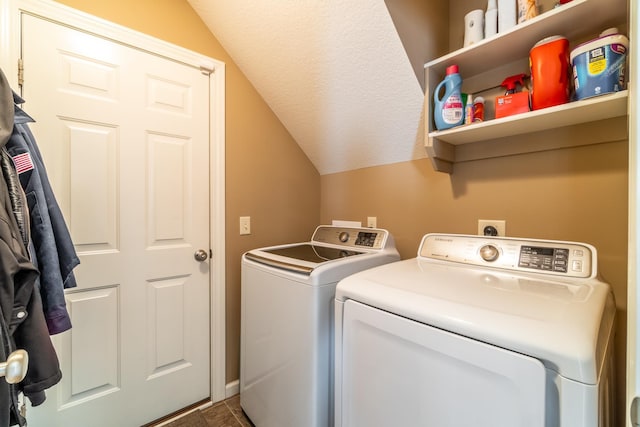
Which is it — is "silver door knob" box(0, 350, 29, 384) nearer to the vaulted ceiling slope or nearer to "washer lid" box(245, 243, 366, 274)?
"washer lid" box(245, 243, 366, 274)

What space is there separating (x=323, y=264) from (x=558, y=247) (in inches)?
34.6

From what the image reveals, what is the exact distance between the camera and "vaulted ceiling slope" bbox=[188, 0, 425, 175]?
4.13 ft

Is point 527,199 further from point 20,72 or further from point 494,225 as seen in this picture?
point 20,72

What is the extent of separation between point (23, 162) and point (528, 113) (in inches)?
65.6

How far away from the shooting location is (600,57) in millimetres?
846

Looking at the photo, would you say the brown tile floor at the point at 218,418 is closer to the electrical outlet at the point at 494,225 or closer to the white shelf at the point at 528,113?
the electrical outlet at the point at 494,225

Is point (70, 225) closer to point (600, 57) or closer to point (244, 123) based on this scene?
point (244, 123)

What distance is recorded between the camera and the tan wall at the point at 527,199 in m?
1.00

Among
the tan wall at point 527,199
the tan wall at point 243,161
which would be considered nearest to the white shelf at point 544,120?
the tan wall at point 527,199

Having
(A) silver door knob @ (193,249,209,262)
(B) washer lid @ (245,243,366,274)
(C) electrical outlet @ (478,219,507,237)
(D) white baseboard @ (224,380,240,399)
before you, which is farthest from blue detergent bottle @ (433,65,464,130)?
(D) white baseboard @ (224,380,240,399)

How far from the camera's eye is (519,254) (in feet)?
3.45

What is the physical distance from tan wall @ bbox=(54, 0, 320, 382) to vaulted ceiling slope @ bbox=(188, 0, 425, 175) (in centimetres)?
10

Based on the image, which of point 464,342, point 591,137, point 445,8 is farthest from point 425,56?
point 464,342

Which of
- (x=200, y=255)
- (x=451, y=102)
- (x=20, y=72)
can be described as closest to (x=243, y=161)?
(x=200, y=255)
